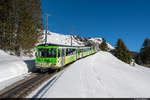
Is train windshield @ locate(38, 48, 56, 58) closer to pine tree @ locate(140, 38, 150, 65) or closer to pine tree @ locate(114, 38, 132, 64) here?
pine tree @ locate(114, 38, 132, 64)

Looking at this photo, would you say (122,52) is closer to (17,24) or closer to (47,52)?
(17,24)

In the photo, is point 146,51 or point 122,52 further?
point 146,51

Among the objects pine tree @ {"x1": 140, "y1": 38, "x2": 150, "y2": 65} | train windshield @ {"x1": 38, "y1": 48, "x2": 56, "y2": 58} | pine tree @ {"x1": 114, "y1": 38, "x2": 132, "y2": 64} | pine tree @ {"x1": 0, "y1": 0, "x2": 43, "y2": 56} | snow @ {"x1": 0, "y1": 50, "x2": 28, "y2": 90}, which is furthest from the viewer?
pine tree @ {"x1": 140, "y1": 38, "x2": 150, "y2": 65}

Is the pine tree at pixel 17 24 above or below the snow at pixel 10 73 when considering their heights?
above

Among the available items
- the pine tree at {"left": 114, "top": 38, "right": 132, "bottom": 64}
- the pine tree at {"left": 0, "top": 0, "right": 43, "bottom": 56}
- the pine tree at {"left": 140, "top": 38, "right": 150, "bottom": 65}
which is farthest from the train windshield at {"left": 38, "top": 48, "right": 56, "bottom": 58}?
the pine tree at {"left": 140, "top": 38, "right": 150, "bottom": 65}

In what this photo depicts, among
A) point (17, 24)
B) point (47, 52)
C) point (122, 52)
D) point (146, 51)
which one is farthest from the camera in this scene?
point (146, 51)

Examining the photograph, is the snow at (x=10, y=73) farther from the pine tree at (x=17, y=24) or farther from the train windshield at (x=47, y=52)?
the pine tree at (x=17, y=24)

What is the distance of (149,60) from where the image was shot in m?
62.4

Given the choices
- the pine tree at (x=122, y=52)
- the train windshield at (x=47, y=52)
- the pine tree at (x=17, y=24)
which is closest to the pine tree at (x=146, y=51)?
the pine tree at (x=122, y=52)

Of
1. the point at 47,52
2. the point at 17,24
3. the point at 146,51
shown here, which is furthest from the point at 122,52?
the point at 47,52

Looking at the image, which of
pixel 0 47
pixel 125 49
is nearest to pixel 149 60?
pixel 125 49

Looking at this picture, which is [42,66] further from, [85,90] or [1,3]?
[1,3]

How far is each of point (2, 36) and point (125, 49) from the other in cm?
4777

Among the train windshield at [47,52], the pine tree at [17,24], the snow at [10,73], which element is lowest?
the snow at [10,73]
